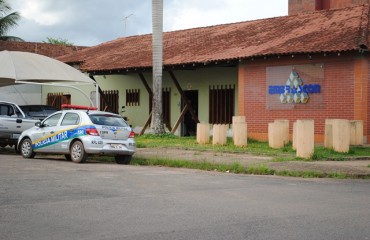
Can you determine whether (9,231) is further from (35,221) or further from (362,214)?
(362,214)

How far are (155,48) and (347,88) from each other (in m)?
8.16

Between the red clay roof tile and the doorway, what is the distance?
220 centimetres

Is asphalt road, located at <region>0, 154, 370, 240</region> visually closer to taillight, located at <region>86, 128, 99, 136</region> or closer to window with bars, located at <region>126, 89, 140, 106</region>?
taillight, located at <region>86, 128, 99, 136</region>

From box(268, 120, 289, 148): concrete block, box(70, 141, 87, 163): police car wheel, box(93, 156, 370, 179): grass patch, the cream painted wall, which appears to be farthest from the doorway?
box(70, 141, 87, 163): police car wheel

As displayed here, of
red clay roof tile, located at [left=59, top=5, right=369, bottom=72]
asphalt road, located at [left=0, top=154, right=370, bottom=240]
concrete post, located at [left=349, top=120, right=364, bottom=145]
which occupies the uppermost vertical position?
red clay roof tile, located at [left=59, top=5, right=369, bottom=72]

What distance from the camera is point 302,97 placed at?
23328 millimetres

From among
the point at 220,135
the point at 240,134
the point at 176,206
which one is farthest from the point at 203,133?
the point at 176,206

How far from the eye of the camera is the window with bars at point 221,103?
2716 centimetres

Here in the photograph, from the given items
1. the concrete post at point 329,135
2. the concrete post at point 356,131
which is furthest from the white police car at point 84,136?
the concrete post at point 356,131

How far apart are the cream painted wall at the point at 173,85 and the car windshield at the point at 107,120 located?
10.3 meters

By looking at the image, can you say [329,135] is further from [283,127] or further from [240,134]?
[240,134]

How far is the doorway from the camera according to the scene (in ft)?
95.6

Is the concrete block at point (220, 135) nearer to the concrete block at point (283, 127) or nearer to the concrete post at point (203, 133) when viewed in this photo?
the concrete post at point (203, 133)

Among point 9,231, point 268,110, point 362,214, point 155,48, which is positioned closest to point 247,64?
point 268,110
